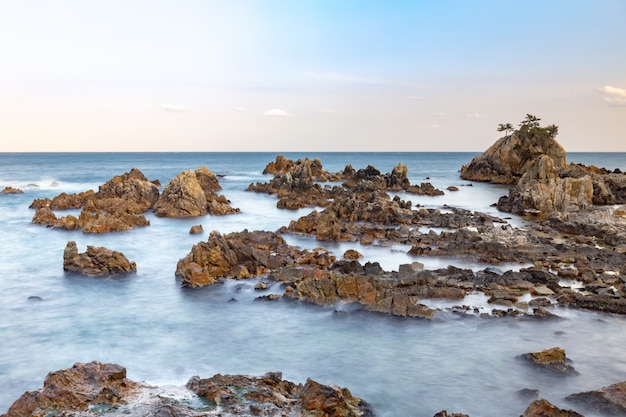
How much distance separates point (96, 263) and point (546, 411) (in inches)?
838

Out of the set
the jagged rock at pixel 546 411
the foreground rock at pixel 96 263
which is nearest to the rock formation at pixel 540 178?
the foreground rock at pixel 96 263

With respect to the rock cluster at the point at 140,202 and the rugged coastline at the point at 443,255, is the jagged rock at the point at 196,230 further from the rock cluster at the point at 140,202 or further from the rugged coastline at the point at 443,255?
the rugged coastline at the point at 443,255

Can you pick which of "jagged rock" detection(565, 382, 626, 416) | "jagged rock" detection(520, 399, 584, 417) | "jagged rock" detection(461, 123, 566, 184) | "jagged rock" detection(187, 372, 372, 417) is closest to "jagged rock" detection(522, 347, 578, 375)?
"jagged rock" detection(565, 382, 626, 416)

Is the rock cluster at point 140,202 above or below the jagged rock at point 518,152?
below

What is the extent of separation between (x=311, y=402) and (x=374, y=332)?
659 cm

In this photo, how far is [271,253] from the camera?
28.1 meters

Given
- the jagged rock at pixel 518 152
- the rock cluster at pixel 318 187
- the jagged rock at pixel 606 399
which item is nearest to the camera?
the jagged rock at pixel 606 399

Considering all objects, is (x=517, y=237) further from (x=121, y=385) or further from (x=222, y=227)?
(x=121, y=385)

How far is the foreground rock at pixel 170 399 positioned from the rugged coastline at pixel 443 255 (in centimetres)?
779

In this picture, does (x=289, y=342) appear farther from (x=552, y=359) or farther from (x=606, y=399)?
(x=606, y=399)

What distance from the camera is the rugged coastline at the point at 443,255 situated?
20.1 meters

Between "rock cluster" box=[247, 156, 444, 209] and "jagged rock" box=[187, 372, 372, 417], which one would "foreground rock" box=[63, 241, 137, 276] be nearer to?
"jagged rock" box=[187, 372, 372, 417]

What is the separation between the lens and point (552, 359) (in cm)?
1470

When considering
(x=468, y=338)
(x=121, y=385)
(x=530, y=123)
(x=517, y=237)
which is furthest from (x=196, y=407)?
(x=530, y=123)
